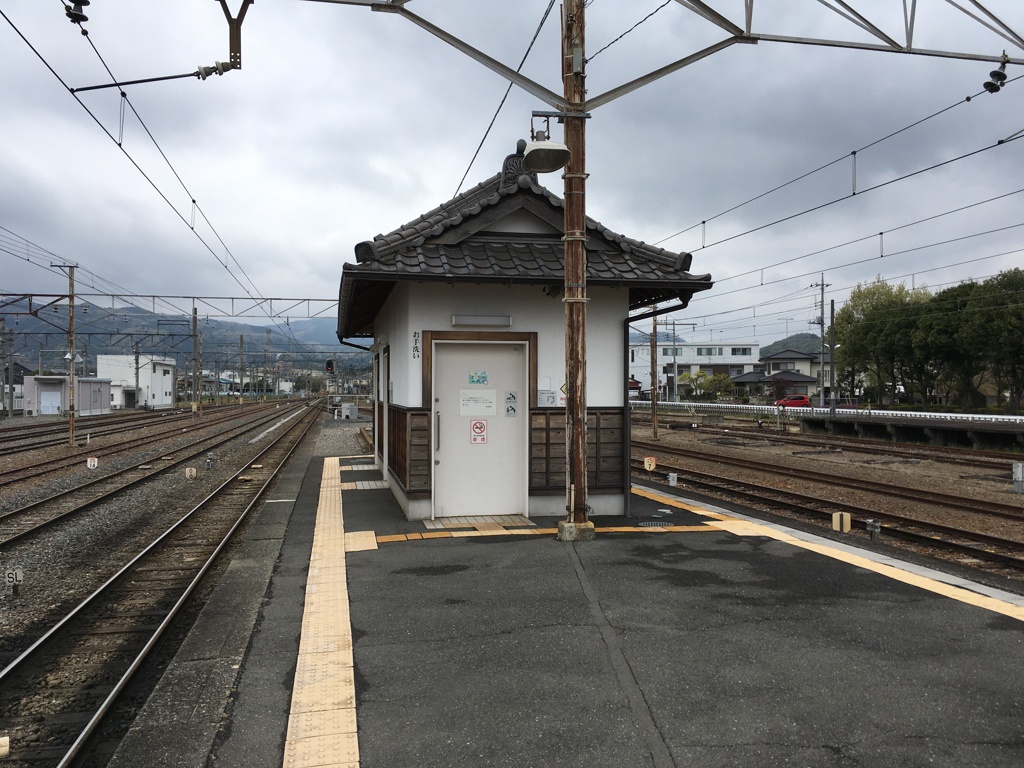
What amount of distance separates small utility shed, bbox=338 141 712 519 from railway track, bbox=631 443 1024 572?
3892 mm

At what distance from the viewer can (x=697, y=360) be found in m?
109

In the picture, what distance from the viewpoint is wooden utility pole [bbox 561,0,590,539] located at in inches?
302

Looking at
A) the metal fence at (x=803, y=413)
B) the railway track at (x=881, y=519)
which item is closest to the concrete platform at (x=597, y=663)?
the railway track at (x=881, y=519)

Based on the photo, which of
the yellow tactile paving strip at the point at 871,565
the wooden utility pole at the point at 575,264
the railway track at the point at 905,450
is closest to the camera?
the yellow tactile paving strip at the point at 871,565

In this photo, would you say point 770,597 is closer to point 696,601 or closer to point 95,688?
point 696,601

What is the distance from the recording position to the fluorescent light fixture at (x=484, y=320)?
9.10 metres

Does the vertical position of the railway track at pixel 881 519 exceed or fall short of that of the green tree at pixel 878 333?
it falls short

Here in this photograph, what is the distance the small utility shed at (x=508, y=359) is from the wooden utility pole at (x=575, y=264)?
1.06 m

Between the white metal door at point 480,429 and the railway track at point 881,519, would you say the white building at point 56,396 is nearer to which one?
the railway track at point 881,519

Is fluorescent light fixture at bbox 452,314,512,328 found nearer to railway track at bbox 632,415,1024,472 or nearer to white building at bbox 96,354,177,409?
railway track at bbox 632,415,1024,472

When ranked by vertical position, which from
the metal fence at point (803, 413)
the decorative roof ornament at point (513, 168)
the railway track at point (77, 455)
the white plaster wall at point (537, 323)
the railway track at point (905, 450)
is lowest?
the railway track at point (905, 450)

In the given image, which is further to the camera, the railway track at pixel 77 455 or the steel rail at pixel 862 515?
the railway track at pixel 77 455

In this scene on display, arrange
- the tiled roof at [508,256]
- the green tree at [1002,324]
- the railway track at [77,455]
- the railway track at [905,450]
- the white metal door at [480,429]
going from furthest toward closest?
the green tree at [1002,324]
the railway track at [905,450]
the railway track at [77,455]
the white metal door at [480,429]
the tiled roof at [508,256]

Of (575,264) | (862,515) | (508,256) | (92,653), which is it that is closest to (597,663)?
(92,653)
